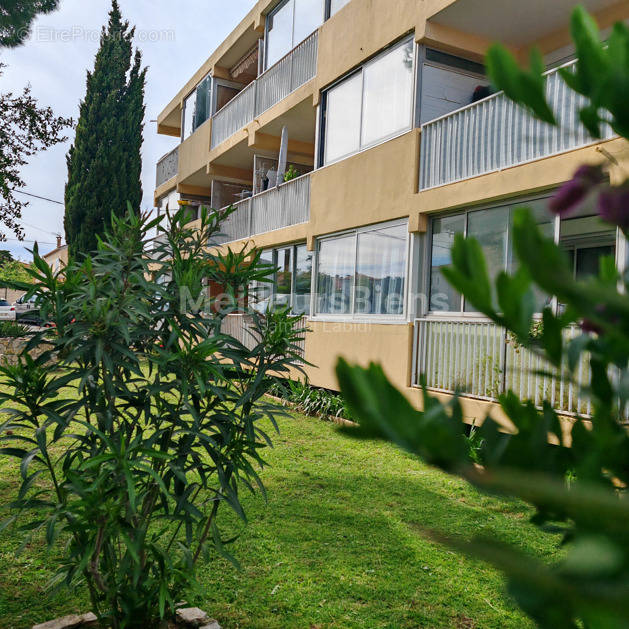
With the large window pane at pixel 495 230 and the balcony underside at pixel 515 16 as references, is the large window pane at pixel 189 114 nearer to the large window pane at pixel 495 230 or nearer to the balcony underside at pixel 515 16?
the balcony underside at pixel 515 16

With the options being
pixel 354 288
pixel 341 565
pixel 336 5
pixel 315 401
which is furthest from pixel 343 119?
pixel 341 565

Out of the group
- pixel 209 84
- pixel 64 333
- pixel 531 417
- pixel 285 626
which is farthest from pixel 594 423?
pixel 209 84

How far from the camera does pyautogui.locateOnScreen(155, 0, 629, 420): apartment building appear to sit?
26.9ft

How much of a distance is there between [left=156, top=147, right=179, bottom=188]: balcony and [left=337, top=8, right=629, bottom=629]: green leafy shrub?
24.2 metres

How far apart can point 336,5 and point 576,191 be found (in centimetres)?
1410

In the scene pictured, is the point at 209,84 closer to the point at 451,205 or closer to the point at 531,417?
the point at 451,205

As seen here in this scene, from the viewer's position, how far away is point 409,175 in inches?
395

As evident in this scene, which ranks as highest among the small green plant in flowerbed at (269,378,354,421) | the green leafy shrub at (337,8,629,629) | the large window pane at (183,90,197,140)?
the large window pane at (183,90,197,140)

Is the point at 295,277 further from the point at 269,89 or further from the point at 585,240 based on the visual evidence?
the point at 585,240

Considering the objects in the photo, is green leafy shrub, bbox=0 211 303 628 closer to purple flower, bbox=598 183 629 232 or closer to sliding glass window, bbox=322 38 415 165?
purple flower, bbox=598 183 629 232

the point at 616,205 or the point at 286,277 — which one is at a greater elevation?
the point at 286,277

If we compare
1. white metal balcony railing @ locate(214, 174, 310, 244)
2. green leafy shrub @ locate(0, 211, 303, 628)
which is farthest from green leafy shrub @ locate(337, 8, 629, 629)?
white metal balcony railing @ locate(214, 174, 310, 244)

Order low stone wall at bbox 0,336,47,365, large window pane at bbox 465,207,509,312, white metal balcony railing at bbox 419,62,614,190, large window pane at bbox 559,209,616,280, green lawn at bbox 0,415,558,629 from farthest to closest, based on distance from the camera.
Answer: large window pane at bbox 559,209,616,280, large window pane at bbox 465,207,509,312, white metal balcony railing at bbox 419,62,614,190, green lawn at bbox 0,415,558,629, low stone wall at bbox 0,336,47,365

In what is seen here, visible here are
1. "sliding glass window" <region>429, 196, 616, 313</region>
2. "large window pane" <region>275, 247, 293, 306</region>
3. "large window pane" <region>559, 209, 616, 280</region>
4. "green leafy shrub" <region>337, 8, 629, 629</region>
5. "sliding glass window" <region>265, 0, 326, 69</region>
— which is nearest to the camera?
"green leafy shrub" <region>337, 8, 629, 629</region>
